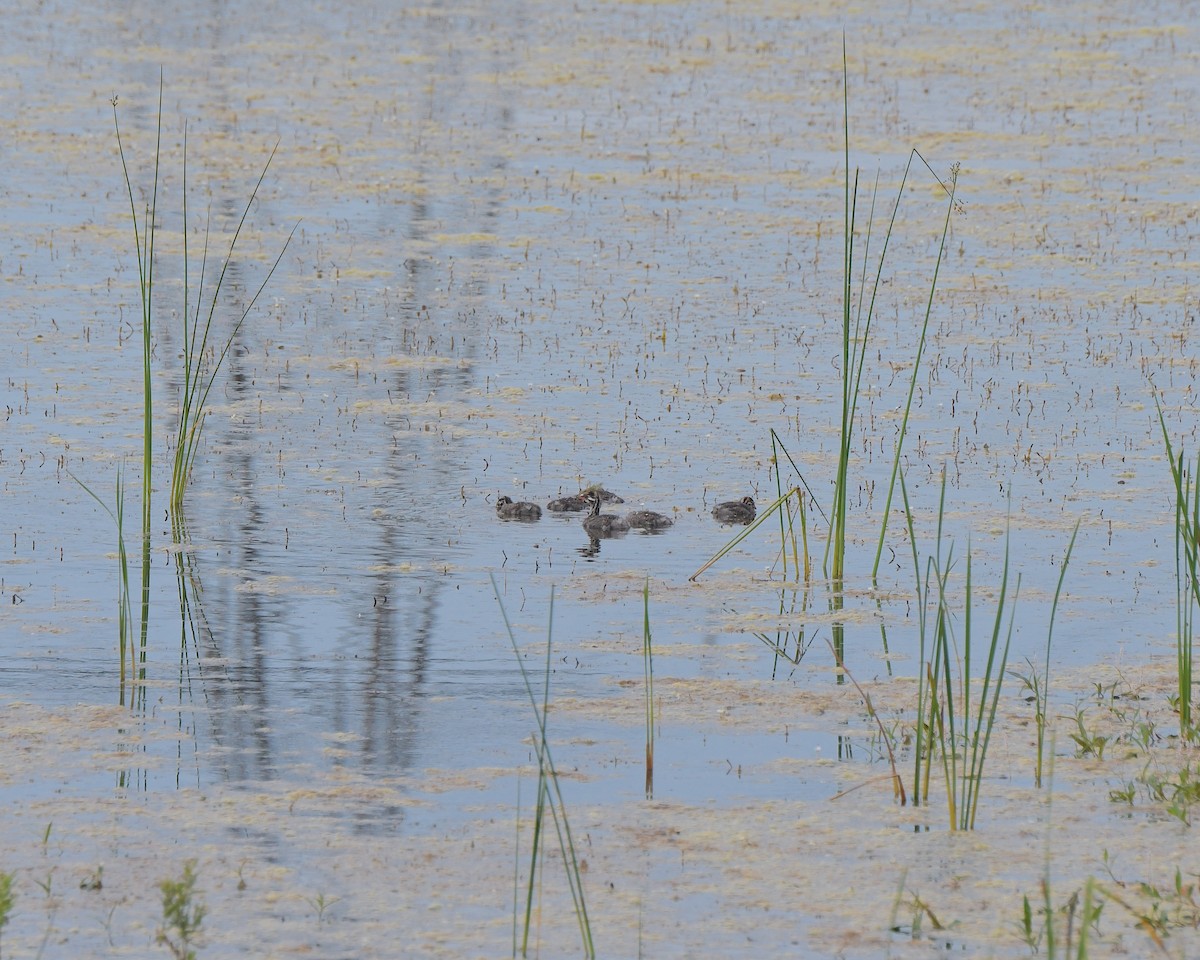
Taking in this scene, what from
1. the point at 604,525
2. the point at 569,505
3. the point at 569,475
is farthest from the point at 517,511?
the point at 569,475

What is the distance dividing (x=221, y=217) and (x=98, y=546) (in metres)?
6.75

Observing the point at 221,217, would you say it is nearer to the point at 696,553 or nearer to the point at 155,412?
the point at 155,412

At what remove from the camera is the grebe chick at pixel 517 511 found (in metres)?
9.14

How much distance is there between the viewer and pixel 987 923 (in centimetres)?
523

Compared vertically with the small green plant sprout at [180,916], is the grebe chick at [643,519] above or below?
above

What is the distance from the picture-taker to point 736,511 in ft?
29.5

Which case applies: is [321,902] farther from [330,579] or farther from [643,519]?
[643,519]

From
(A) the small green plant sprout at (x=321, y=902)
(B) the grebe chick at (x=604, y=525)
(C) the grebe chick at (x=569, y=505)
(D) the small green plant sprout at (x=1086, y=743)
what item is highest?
(C) the grebe chick at (x=569, y=505)

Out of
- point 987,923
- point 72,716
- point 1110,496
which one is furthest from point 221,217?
point 987,923

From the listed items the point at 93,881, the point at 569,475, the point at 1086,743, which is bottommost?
the point at 93,881

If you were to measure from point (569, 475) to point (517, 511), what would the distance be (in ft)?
2.46

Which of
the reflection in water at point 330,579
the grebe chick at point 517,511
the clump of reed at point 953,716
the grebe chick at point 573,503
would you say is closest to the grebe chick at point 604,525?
the grebe chick at point 573,503

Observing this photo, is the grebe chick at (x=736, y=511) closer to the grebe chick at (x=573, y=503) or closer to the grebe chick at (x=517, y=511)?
the grebe chick at (x=573, y=503)

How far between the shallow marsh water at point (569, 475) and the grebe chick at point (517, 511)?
79mm
